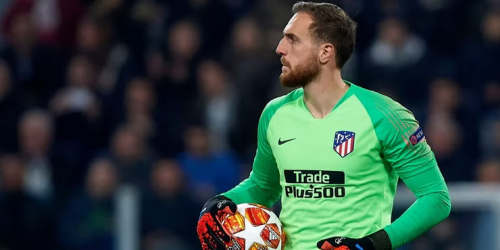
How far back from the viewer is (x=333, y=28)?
12.8 ft

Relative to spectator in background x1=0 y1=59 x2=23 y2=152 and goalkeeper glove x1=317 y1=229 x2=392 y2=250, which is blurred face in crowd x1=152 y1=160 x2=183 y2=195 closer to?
spectator in background x1=0 y1=59 x2=23 y2=152

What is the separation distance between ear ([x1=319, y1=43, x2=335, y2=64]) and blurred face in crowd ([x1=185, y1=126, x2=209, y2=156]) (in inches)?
169

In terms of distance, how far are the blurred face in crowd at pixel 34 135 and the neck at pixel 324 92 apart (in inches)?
192

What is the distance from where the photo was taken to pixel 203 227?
13.1 feet

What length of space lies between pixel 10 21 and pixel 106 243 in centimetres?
323

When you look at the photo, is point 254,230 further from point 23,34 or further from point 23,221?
point 23,34

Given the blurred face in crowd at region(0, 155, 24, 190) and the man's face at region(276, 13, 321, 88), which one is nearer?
the man's face at region(276, 13, 321, 88)

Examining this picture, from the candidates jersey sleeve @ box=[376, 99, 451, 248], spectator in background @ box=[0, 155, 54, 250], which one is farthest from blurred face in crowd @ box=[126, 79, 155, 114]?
jersey sleeve @ box=[376, 99, 451, 248]

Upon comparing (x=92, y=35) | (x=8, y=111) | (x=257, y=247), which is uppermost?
(x=92, y=35)

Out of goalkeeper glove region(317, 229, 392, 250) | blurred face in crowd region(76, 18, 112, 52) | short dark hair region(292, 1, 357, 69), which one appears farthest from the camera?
blurred face in crowd region(76, 18, 112, 52)

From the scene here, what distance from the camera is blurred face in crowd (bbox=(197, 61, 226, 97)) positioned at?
864cm

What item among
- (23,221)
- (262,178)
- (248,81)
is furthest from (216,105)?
(262,178)

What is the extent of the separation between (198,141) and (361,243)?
468 centimetres

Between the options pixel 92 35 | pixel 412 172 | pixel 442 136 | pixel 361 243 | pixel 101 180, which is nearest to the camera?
pixel 361 243
